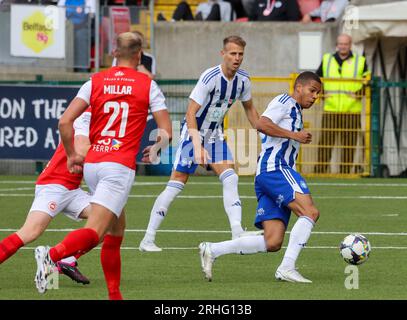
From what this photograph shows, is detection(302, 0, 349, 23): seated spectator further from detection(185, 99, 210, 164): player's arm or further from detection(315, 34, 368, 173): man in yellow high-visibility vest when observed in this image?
detection(185, 99, 210, 164): player's arm

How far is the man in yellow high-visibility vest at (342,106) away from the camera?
22484 millimetres

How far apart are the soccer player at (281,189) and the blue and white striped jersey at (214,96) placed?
187 centimetres

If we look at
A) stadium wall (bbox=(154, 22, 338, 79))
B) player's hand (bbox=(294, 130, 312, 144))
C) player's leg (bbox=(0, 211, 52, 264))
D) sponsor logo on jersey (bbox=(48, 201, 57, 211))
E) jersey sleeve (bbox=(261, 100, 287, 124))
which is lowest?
player's leg (bbox=(0, 211, 52, 264))

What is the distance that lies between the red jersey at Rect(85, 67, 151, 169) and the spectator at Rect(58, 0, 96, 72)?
14.9 meters

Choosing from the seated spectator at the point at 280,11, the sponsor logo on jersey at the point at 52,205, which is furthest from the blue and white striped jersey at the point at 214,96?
the seated spectator at the point at 280,11

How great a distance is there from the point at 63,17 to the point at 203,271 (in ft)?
43.4

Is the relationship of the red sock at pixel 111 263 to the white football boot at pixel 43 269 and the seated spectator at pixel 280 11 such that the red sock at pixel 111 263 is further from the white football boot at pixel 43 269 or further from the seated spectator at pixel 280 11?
the seated spectator at pixel 280 11

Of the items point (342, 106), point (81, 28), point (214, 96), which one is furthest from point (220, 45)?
point (214, 96)

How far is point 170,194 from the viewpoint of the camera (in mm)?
13547

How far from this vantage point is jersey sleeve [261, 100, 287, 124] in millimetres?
11281

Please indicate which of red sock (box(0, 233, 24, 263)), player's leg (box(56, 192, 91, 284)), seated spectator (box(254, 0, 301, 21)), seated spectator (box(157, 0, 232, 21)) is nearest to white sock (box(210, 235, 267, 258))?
player's leg (box(56, 192, 91, 284))
